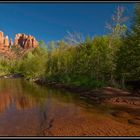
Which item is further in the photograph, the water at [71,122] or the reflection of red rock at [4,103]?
the reflection of red rock at [4,103]

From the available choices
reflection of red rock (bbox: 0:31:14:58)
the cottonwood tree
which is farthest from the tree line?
reflection of red rock (bbox: 0:31:14:58)

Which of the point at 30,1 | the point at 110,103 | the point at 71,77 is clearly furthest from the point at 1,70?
the point at 30,1

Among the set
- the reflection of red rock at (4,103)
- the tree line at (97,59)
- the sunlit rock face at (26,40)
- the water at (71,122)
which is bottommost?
the water at (71,122)

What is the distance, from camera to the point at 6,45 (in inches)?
6905

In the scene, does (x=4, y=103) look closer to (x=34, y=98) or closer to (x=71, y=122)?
(x=34, y=98)

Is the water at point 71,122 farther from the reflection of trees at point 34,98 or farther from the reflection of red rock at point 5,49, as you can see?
the reflection of red rock at point 5,49

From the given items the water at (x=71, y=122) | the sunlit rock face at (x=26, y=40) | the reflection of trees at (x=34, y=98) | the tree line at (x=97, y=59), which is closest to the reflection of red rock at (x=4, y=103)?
the reflection of trees at (x=34, y=98)

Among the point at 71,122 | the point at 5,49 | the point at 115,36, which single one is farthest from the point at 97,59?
the point at 5,49

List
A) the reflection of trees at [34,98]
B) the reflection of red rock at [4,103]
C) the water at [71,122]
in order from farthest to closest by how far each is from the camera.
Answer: the reflection of trees at [34,98], the reflection of red rock at [4,103], the water at [71,122]

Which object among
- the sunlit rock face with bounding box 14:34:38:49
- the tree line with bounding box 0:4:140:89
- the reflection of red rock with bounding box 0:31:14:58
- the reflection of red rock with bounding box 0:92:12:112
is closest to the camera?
the reflection of red rock with bounding box 0:92:12:112

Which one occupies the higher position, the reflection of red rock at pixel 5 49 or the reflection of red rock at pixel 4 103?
the reflection of red rock at pixel 5 49

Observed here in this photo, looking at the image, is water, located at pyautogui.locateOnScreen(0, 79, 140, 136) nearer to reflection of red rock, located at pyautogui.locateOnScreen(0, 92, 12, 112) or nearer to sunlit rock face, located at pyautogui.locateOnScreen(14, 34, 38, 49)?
reflection of red rock, located at pyautogui.locateOnScreen(0, 92, 12, 112)

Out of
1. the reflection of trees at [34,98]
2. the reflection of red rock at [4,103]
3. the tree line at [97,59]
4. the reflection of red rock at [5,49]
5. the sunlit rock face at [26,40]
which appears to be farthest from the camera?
the reflection of red rock at [5,49]

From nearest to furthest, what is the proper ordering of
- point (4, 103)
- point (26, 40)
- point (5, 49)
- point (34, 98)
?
point (4, 103), point (34, 98), point (26, 40), point (5, 49)
